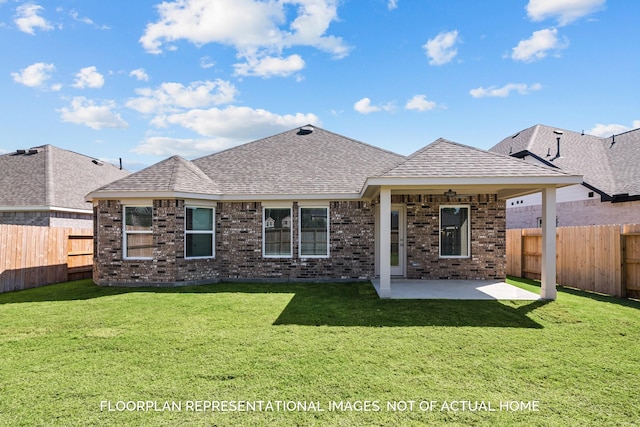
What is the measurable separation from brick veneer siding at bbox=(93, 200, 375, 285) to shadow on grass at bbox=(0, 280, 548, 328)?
52 cm

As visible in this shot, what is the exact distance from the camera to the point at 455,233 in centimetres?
1064

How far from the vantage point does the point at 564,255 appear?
33.3 feet

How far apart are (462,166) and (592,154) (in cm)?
1311

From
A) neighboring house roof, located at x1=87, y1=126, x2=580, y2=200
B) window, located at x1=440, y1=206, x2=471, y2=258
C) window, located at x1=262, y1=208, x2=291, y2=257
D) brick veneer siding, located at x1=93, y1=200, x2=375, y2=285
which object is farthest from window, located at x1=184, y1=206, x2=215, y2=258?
window, located at x1=440, y1=206, x2=471, y2=258

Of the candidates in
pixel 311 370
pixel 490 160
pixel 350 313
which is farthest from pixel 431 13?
pixel 311 370

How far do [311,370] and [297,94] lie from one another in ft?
44.0

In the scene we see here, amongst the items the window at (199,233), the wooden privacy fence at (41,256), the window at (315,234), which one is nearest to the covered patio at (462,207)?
the window at (315,234)

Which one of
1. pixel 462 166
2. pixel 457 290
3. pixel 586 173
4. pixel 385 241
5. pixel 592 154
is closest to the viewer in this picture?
pixel 385 241

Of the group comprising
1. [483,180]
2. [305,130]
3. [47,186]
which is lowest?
[483,180]

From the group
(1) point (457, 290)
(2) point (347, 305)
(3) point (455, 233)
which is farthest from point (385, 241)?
(3) point (455, 233)

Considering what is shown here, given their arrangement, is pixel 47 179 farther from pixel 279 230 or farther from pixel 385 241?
pixel 385 241

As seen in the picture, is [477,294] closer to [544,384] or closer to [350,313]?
[350,313]

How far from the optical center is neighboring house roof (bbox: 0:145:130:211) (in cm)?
1375

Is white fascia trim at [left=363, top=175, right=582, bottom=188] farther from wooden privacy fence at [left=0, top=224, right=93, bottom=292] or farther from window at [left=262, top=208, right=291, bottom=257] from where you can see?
wooden privacy fence at [left=0, top=224, right=93, bottom=292]
